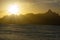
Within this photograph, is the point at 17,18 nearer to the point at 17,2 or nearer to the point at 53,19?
the point at 17,2

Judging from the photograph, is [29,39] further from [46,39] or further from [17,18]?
[17,18]

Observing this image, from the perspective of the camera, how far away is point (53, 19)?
14.2 meters

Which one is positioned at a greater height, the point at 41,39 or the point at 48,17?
the point at 48,17

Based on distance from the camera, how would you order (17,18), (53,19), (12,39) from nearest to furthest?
(12,39) < (17,18) < (53,19)

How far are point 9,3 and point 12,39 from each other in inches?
72.1

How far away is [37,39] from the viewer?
1123cm

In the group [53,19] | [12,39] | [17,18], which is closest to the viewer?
[12,39]

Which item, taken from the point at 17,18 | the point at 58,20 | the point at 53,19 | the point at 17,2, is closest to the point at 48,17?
the point at 53,19

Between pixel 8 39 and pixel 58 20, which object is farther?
pixel 58 20

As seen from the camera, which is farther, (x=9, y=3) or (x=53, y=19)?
(x=53, y=19)

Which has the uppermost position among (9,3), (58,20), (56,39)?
(9,3)

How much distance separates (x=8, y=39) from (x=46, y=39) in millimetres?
1874

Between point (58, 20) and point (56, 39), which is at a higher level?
point (58, 20)

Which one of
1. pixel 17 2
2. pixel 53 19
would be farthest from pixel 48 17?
pixel 17 2
